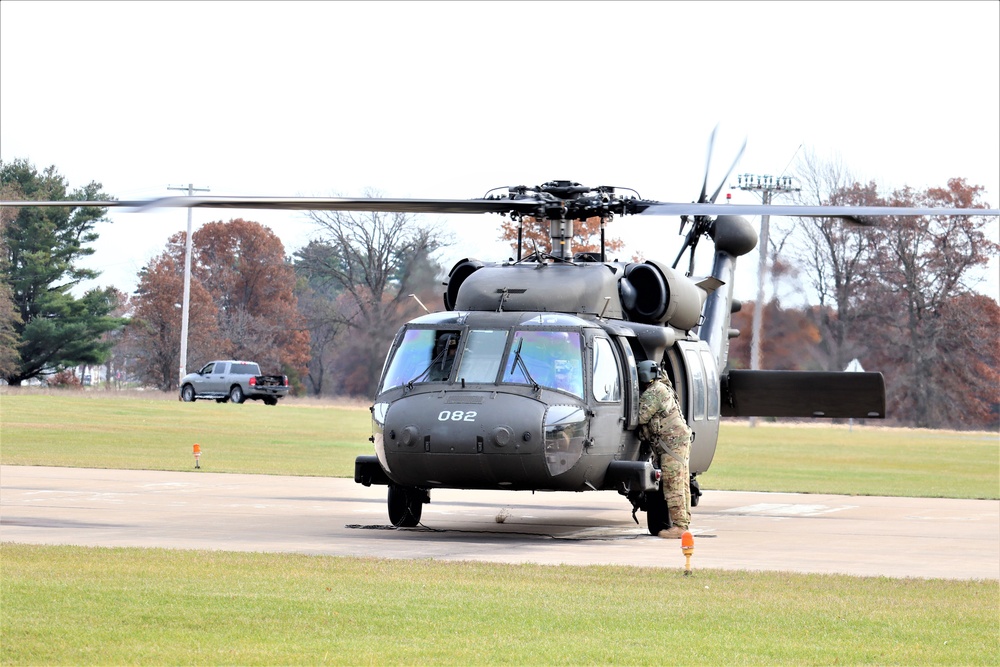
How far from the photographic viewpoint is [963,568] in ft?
47.6

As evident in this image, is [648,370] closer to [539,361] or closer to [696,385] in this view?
[539,361]

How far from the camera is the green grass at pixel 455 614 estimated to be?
8882 millimetres

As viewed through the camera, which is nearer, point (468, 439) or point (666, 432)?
point (468, 439)

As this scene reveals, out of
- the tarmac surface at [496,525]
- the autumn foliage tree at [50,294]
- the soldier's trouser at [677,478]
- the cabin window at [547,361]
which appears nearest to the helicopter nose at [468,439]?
the cabin window at [547,361]

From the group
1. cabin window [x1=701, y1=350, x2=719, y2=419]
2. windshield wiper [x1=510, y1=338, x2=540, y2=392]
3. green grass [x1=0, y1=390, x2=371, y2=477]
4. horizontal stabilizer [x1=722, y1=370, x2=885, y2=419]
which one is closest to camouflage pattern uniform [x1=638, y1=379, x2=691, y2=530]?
windshield wiper [x1=510, y1=338, x2=540, y2=392]

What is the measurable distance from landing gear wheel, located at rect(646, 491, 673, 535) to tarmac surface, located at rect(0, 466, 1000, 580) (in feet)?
0.66

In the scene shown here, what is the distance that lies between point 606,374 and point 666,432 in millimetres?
1176

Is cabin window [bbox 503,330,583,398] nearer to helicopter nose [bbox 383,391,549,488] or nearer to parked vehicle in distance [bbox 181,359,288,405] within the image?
helicopter nose [bbox 383,391,549,488]

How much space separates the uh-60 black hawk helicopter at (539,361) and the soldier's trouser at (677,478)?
182mm

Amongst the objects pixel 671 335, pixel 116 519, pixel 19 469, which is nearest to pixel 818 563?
pixel 671 335

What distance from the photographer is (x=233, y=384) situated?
2456 inches

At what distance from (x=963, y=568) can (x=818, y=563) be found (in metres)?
1.49

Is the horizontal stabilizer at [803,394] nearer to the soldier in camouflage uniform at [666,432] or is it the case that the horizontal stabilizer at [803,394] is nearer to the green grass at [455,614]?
the soldier in camouflage uniform at [666,432]

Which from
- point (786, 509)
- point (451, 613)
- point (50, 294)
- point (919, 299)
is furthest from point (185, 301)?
point (451, 613)
